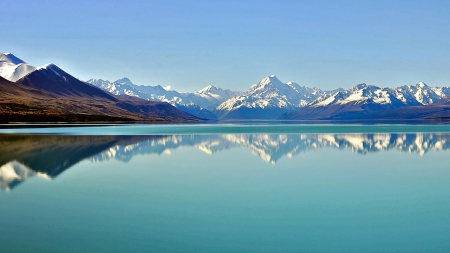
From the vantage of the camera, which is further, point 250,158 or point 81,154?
point 81,154

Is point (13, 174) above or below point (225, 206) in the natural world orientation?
above

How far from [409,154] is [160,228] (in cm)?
3764

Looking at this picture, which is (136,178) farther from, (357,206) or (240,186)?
(357,206)

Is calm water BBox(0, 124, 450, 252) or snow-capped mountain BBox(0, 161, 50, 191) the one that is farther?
snow-capped mountain BBox(0, 161, 50, 191)

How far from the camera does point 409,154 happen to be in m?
48.6

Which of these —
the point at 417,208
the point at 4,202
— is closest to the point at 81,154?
the point at 4,202

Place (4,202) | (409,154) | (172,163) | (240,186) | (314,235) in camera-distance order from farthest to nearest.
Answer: (409,154), (172,163), (240,186), (4,202), (314,235)

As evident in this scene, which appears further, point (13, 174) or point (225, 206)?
point (13, 174)

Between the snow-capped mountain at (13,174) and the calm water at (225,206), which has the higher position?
the snow-capped mountain at (13,174)

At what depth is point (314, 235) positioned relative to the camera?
17.4 m

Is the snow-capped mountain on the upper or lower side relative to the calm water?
upper

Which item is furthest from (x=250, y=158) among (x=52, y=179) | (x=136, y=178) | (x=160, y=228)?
(x=160, y=228)

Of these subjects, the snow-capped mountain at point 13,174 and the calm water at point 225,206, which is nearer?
the calm water at point 225,206

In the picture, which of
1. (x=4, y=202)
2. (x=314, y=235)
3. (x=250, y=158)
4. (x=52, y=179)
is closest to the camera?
(x=314, y=235)
